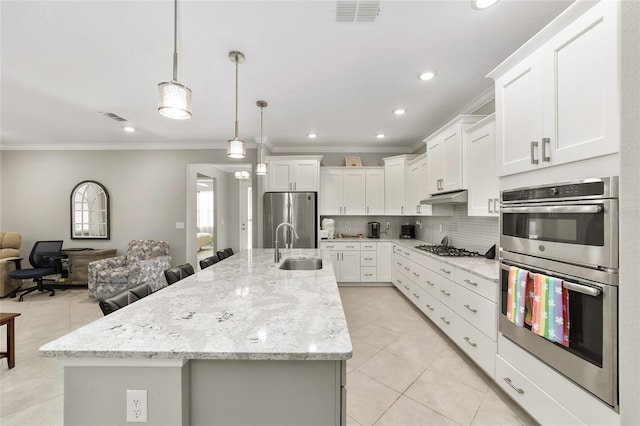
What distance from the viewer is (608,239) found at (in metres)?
1.21

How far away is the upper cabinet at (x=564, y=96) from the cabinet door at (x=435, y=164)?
1.38 metres

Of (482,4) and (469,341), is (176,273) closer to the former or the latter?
(469,341)

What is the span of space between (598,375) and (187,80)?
3.69 metres

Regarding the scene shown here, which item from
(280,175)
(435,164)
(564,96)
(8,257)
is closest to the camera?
(564,96)

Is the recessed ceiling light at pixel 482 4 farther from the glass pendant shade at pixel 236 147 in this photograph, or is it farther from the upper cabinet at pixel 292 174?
the upper cabinet at pixel 292 174

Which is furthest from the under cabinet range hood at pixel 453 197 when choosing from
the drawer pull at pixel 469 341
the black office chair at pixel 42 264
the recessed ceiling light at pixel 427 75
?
the black office chair at pixel 42 264

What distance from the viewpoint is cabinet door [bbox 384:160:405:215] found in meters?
4.85

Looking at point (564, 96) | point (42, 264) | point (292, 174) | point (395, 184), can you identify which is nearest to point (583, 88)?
point (564, 96)

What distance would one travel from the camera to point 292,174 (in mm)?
4828

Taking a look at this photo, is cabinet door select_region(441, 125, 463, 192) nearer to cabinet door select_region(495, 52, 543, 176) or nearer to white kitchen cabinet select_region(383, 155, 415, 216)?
cabinet door select_region(495, 52, 543, 176)

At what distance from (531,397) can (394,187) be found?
3678 millimetres

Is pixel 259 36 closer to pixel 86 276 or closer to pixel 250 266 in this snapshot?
pixel 250 266

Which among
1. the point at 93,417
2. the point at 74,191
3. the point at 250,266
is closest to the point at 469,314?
the point at 250,266

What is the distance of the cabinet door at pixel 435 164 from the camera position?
330cm
